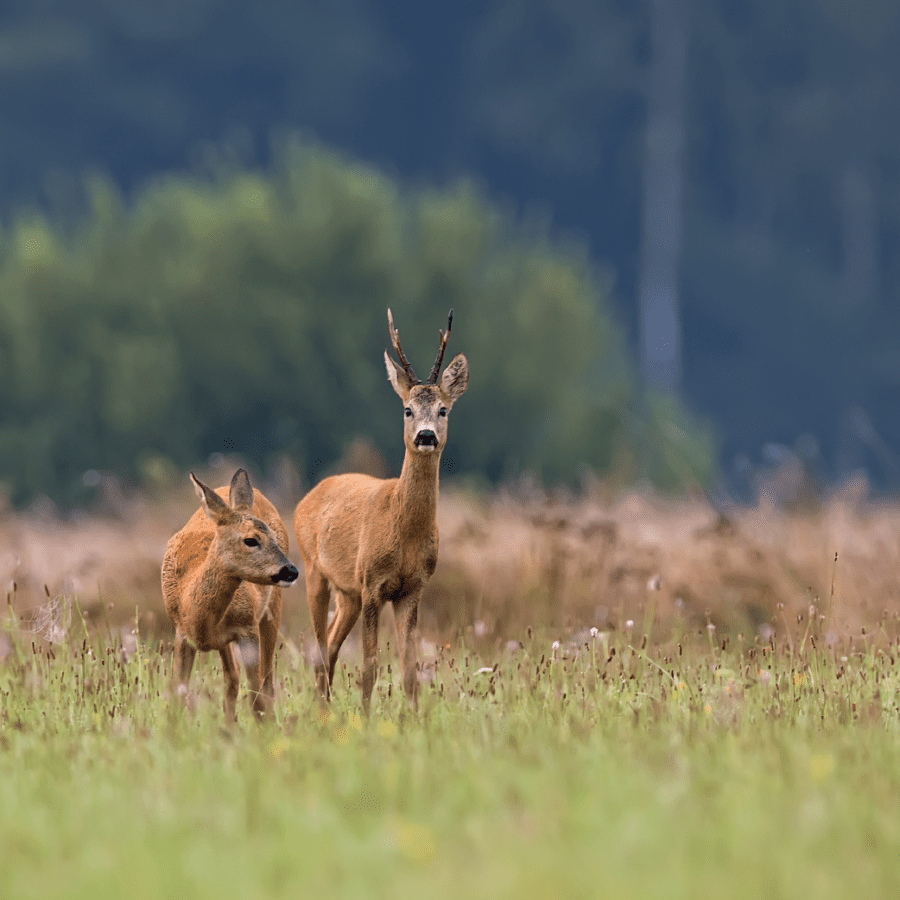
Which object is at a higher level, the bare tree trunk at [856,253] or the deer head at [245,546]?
the bare tree trunk at [856,253]

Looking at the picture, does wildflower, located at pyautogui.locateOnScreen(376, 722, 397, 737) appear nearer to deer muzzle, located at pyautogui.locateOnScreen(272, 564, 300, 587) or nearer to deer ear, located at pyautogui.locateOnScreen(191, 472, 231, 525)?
deer muzzle, located at pyautogui.locateOnScreen(272, 564, 300, 587)

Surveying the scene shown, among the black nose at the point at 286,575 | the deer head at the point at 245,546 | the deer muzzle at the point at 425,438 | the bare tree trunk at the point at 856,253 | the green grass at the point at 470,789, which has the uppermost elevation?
the bare tree trunk at the point at 856,253

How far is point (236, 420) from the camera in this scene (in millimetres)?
31297

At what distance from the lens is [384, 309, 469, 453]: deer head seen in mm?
7012

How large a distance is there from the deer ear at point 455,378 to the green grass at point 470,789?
5.01 feet

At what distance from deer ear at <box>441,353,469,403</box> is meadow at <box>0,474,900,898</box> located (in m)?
1.45

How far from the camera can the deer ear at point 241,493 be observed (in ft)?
23.3

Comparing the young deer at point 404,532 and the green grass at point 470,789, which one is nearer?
the green grass at point 470,789

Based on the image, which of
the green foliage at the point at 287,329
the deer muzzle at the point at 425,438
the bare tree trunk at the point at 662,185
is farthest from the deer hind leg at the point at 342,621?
the bare tree trunk at the point at 662,185

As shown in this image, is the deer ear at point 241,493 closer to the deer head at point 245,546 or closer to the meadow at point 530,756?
the deer head at point 245,546

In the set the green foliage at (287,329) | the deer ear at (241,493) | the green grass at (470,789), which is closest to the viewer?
the green grass at (470,789)

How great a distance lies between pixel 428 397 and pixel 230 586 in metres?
1.37

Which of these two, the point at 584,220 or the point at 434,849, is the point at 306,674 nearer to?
the point at 434,849

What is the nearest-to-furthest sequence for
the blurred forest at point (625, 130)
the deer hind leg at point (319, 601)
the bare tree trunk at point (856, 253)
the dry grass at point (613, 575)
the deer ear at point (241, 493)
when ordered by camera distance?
the deer ear at point (241, 493) → the deer hind leg at point (319, 601) → the dry grass at point (613, 575) → the blurred forest at point (625, 130) → the bare tree trunk at point (856, 253)
